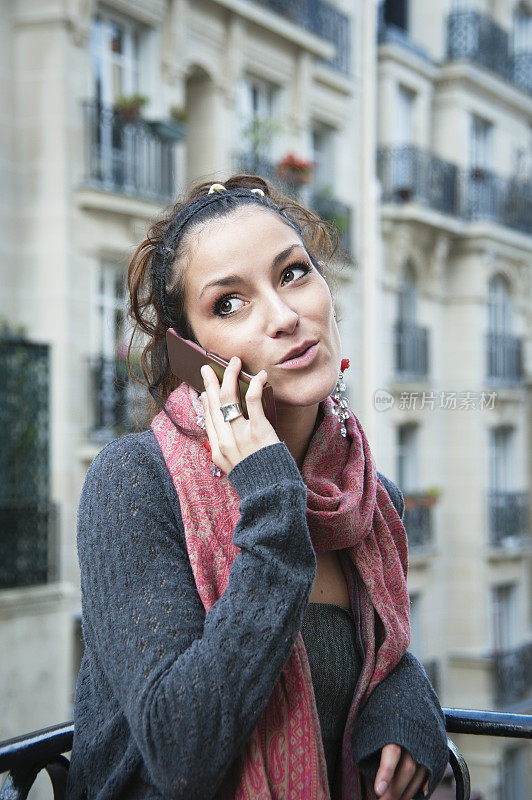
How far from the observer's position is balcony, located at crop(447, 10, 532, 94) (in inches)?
752

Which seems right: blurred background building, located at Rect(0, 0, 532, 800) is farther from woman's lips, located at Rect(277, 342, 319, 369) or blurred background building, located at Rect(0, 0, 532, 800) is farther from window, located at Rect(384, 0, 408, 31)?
woman's lips, located at Rect(277, 342, 319, 369)

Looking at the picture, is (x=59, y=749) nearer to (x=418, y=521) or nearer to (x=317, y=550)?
(x=317, y=550)

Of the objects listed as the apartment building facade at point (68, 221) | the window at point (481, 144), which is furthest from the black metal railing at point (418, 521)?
the apartment building facade at point (68, 221)

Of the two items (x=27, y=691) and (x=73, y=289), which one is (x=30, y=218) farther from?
(x=27, y=691)

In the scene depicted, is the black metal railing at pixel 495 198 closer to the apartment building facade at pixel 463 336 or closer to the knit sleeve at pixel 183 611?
the apartment building facade at pixel 463 336

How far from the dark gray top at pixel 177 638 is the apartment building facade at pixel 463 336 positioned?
49.4 ft

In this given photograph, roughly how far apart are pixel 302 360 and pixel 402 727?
0.69m

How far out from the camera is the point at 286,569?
65.2 inches

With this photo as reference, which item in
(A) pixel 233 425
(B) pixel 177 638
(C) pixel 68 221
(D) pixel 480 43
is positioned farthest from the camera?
(D) pixel 480 43

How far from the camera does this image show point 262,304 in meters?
1.91

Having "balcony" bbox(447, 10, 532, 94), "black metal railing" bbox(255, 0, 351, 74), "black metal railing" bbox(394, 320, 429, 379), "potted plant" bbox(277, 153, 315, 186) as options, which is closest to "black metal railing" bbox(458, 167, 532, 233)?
"balcony" bbox(447, 10, 532, 94)

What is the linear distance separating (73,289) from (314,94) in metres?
6.20

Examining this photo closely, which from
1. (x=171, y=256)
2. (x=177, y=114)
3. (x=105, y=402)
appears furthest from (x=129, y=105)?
(x=171, y=256)

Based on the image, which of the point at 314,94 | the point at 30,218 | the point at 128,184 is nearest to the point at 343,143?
the point at 314,94
